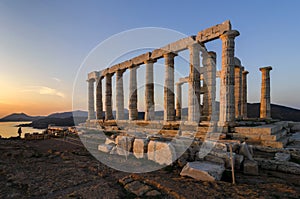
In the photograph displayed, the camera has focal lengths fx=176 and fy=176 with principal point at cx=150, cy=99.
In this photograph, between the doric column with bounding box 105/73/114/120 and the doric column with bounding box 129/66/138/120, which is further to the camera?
the doric column with bounding box 105/73/114/120

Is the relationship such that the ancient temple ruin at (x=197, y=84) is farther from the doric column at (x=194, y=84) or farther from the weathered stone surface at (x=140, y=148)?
the weathered stone surface at (x=140, y=148)

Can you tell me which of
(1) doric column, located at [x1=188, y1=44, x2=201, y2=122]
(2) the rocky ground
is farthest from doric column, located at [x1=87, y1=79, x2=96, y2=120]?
(2) the rocky ground

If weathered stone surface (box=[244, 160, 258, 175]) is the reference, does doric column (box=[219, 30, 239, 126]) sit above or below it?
above

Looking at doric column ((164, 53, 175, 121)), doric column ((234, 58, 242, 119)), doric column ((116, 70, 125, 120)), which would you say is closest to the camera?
doric column ((164, 53, 175, 121))

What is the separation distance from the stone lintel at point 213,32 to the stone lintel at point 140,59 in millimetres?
6141

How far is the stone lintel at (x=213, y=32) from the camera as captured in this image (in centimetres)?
1283

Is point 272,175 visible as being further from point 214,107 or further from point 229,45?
point 214,107

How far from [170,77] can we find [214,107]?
222 inches

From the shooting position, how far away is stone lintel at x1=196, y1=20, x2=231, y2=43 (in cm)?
1283

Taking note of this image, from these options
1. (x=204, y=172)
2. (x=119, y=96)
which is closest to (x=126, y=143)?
(x=204, y=172)

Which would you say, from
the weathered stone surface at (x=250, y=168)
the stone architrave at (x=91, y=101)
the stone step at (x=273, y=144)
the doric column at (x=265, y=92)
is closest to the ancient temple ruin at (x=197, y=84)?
the doric column at (x=265, y=92)

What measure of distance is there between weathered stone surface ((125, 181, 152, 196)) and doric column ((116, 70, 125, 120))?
18642mm

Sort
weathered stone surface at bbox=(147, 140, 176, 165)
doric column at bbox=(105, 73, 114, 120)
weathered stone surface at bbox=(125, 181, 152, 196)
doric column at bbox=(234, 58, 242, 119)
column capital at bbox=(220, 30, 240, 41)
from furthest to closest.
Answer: doric column at bbox=(105, 73, 114, 120) < doric column at bbox=(234, 58, 242, 119) < column capital at bbox=(220, 30, 240, 41) < weathered stone surface at bbox=(147, 140, 176, 165) < weathered stone surface at bbox=(125, 181, 152, 196)

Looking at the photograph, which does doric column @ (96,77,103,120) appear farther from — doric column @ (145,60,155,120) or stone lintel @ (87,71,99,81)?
doric column @ (145,60,155,120)
